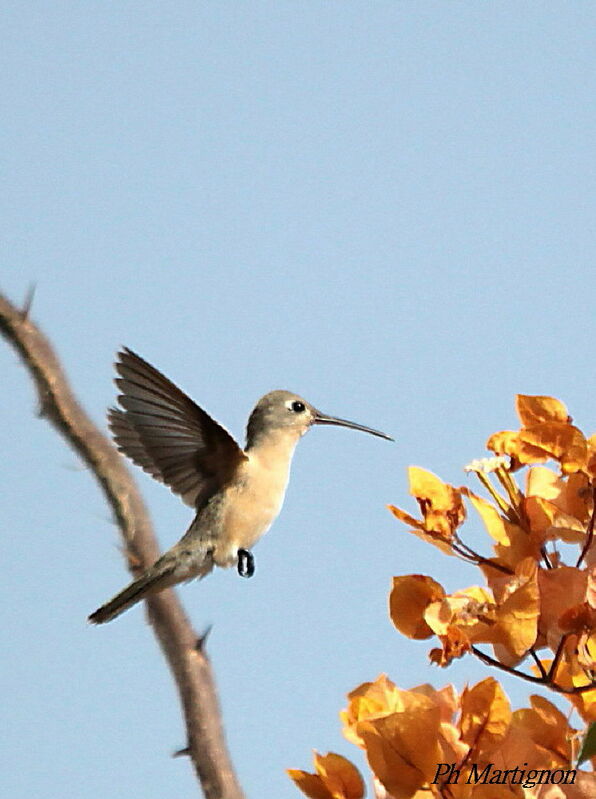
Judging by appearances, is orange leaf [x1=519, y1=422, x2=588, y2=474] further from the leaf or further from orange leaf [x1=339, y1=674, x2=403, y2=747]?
the leaf

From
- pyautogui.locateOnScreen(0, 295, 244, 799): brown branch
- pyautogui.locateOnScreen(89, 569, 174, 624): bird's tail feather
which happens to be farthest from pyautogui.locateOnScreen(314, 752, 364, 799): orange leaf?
pyautogui.locateOnScreen(89, 569, 174, 624): bird's tail feather

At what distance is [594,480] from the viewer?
7.00ft

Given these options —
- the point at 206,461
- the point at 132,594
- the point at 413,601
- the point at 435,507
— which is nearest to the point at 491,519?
the point at 435,507

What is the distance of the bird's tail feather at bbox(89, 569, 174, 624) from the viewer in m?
4.18

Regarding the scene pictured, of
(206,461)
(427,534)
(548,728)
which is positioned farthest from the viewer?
(206,461)

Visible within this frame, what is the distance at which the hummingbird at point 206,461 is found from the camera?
14.7 ft

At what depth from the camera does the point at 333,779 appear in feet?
7.04

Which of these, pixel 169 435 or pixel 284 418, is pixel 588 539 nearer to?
pixel 169 435

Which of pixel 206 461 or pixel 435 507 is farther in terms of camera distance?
pixel 206 461

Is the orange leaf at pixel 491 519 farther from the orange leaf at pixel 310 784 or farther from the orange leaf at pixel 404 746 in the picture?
the orange leaf at pixel 310 784

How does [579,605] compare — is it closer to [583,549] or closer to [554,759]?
[583,549]

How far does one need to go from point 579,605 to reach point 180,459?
9.77 ft

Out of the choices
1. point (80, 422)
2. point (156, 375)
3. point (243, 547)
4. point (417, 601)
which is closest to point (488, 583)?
point (417, 601)

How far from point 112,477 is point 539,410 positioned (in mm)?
1982
